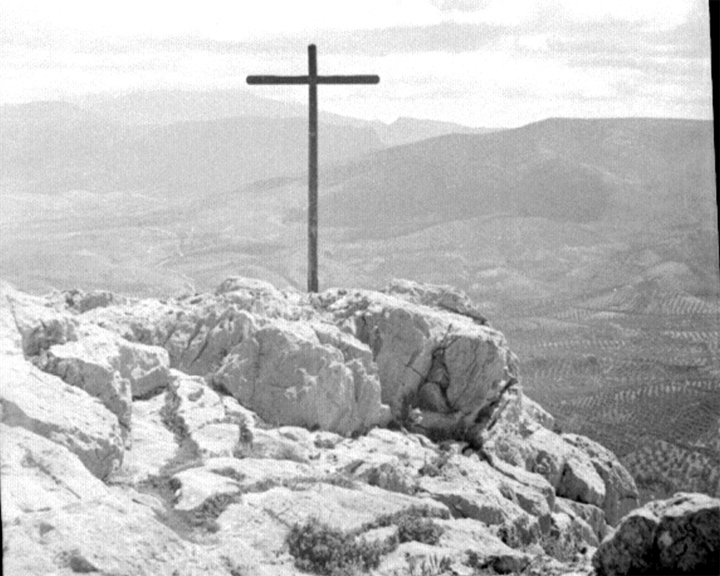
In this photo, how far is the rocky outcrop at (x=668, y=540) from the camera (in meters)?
8.35

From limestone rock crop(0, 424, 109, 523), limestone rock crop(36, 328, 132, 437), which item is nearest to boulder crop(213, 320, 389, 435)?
limestone rock crop(36, 328, 132, 437)

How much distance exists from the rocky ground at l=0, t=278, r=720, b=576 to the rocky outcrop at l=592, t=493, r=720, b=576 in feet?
0.05

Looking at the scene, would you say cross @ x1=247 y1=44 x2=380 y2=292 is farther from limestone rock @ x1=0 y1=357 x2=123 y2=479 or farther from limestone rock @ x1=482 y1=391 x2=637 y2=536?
limestone rock @ x1=0 y1=357 x2=123 y2=479

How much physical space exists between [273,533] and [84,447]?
1.67 metres

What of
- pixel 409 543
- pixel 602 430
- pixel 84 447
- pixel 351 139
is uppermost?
pixel 351 139

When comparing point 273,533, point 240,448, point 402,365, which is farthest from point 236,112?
point 273,533

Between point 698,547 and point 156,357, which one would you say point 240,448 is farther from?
point 698,547

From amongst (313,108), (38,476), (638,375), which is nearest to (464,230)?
(638,375)

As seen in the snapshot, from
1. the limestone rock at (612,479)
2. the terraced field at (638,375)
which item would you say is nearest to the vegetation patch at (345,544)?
the terraced field at (638,375)

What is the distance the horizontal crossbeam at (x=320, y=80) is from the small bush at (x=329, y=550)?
5.74m

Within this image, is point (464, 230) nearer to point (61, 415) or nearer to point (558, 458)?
point (558, 458)

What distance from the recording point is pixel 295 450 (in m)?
10.6

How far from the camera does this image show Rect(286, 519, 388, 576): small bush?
885 cm

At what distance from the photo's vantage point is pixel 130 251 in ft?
74.4
